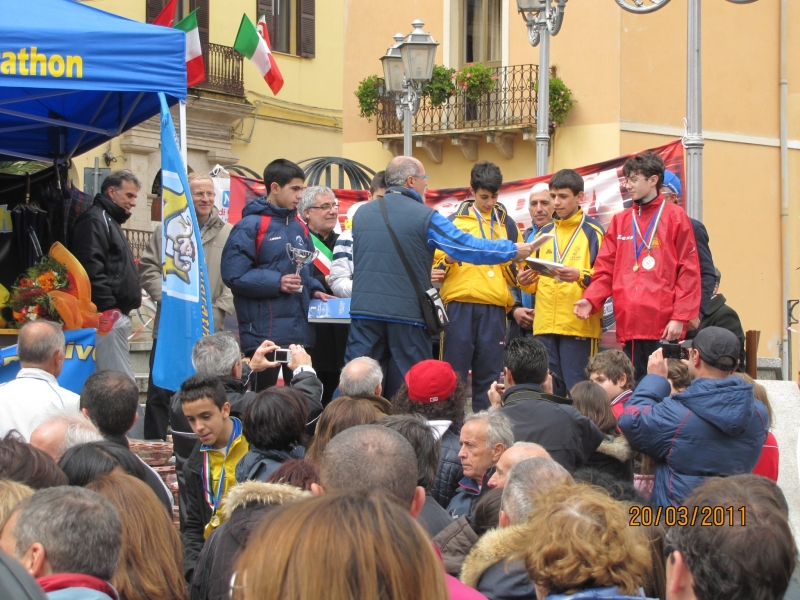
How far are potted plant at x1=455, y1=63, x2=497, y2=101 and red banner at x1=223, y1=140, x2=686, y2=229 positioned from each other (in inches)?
410

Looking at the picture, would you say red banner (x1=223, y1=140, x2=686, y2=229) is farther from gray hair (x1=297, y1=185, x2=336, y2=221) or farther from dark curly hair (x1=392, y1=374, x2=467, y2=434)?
dark curly hair (x1=392, y1=374, x2=467, y2=434)

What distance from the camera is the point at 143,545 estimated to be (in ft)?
10.4

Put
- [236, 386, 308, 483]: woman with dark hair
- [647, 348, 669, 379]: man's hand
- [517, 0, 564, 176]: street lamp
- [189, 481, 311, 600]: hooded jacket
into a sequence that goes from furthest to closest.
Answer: [517, 0, 564, 176]: street lamp < [647, 348, 669, 379]: man's hand < [236, 386, 308, 483]: woman with dark hair < [189, 481, 311, 600]: hooded jacket

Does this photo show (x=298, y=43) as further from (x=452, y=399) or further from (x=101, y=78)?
(x=452, y=399)

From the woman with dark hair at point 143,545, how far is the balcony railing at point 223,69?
2480 centimetres

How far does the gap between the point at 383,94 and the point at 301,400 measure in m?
17.4

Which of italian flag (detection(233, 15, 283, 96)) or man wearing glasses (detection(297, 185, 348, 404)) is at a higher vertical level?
italian flag (detection(233, 15, 283, 96))

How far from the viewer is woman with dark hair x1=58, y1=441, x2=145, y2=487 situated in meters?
3.69

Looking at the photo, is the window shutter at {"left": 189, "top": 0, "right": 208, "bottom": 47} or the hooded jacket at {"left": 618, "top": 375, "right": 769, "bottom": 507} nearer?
the hooded jacket at {"left": 618, "top": 375, "right": 769, "bottom": 507}

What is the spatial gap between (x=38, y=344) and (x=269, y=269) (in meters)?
2.24

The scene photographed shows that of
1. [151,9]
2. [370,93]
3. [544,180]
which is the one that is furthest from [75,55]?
[151,9]

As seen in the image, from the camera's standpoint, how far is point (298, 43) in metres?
29.6

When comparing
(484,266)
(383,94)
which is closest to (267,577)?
(484,266)
